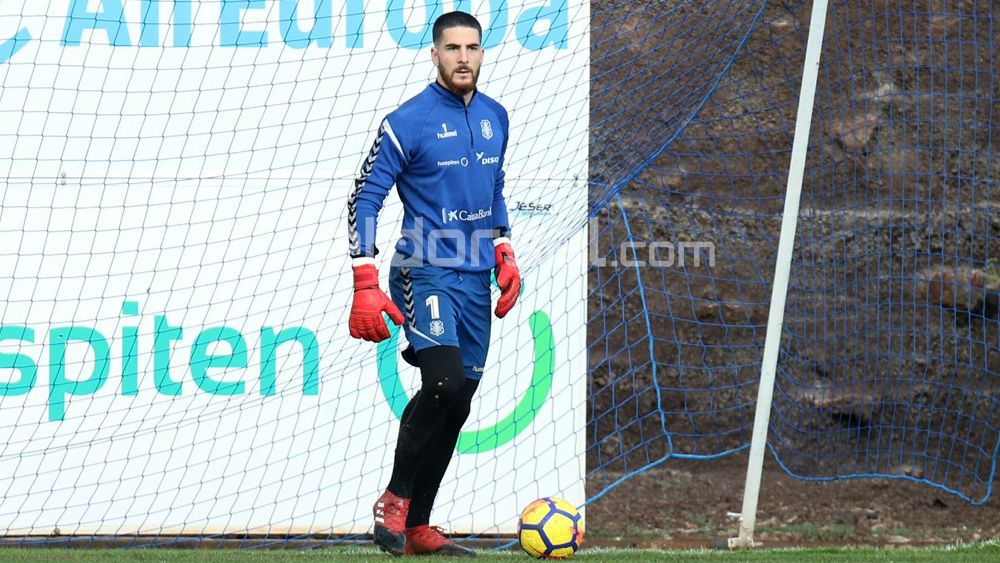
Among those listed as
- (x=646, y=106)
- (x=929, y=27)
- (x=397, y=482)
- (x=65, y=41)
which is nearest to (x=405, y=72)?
(x=646, y=106)

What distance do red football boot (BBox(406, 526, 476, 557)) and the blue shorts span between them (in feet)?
1.71

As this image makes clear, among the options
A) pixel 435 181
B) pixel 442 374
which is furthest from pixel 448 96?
pixel 442 374

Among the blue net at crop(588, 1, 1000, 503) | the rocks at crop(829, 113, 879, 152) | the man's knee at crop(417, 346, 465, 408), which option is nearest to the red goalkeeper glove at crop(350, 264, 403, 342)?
the man's knee at crop(417, 346, 465, 408)

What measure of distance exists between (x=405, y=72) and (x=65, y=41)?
130 centimetres

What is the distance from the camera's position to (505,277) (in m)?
4.20

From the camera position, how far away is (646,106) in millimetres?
5211

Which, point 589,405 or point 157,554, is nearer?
point 157,554

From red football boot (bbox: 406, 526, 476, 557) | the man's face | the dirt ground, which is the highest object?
the man's face

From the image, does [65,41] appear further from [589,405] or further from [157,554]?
[589,405]

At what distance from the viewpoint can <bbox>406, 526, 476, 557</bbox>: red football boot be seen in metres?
4.11

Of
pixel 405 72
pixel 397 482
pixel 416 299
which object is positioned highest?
pixel 405 72

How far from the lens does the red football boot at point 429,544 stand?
4109 millimetres

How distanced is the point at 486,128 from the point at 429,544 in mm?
1321

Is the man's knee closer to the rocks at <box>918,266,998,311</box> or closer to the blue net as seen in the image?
the blue net
